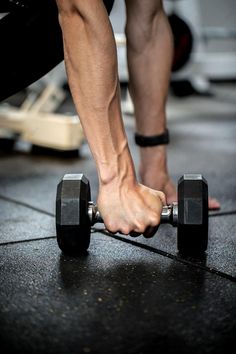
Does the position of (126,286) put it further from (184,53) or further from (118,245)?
(184,53)

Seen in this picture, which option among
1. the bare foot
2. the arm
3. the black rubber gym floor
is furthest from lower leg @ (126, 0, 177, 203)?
the arm

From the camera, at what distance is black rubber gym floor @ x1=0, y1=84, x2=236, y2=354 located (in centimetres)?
76

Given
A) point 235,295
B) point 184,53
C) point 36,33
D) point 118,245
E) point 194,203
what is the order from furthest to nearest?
point 184,53 → point 36,33 → point 118,245 → point 194,203 → point 235,295

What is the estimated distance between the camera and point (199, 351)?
0.73 meters

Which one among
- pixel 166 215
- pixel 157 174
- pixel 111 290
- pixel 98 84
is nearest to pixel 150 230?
pixel 166 215

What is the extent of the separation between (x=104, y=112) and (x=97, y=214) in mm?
178

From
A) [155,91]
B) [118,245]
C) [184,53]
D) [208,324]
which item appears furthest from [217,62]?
[208,324]

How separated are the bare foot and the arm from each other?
0.35 m

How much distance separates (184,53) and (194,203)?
2.82 meters

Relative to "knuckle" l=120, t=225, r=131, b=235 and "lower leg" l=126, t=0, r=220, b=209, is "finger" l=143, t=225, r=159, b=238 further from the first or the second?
"lower leg" l=126, t=0, r=220, b=209

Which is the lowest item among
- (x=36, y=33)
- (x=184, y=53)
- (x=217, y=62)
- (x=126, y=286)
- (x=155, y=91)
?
(x=217, y=62)

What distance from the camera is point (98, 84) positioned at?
106cm

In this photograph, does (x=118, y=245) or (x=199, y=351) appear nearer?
(x=199, y=351)

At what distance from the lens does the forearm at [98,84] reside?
105 cm
